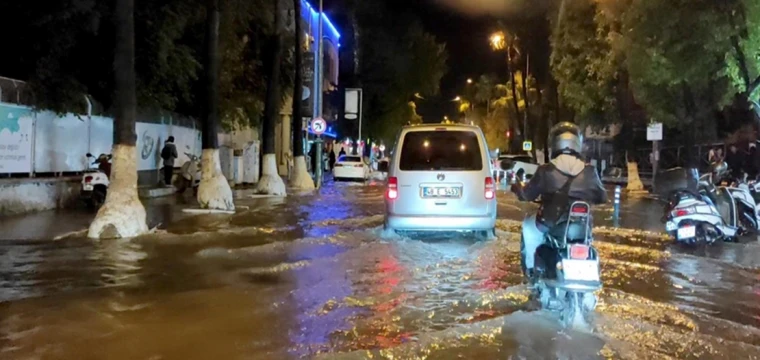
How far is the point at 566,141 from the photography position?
7.32 m

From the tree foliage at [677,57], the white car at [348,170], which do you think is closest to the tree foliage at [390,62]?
the white car at [348,170]

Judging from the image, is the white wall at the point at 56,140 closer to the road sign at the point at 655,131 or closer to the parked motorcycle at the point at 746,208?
the parked motorcycle at the point at 746,208

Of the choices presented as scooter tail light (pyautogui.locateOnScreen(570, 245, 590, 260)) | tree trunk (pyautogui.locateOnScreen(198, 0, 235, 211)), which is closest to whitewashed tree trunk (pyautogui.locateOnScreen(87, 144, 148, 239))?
tree trunk (pyautogui.locateOnScreen(198, 0, 235, 211))

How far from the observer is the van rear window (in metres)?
12.3

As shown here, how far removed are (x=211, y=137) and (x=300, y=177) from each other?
10.5m

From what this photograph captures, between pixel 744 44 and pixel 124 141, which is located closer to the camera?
pixel 124 141

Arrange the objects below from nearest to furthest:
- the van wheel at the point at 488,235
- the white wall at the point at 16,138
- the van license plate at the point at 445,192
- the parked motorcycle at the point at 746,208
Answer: the van license plate at the point at 445,192
the van wheel at the point at 488,235
the parked motorcycle at the point at 746,208
the white wall at the point at 16,138

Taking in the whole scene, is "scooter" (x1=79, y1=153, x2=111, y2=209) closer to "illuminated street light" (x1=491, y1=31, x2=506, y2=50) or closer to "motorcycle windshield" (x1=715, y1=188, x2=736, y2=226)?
"motorcycle windshield" (x1=715, y1=188, x2=736, y2=226)

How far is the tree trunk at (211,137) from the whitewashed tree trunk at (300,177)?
1030 cm

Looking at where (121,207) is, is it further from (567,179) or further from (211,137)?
(567,179)

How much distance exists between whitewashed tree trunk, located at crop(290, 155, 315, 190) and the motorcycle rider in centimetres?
2200

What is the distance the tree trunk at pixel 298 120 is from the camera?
28109 mm

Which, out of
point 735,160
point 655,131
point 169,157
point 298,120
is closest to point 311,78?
point 298,120

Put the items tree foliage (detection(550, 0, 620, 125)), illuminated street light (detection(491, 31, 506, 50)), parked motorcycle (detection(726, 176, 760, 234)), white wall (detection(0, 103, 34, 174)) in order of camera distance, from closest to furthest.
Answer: parked motorcycle (detection(726, 176, 760, 234)) < white wall (detection(0, 103, 34, 174)) < tree foliage (detection(550, 0, 620, 125)) < illuminated street light (detection(491, 31, 506, 50))
